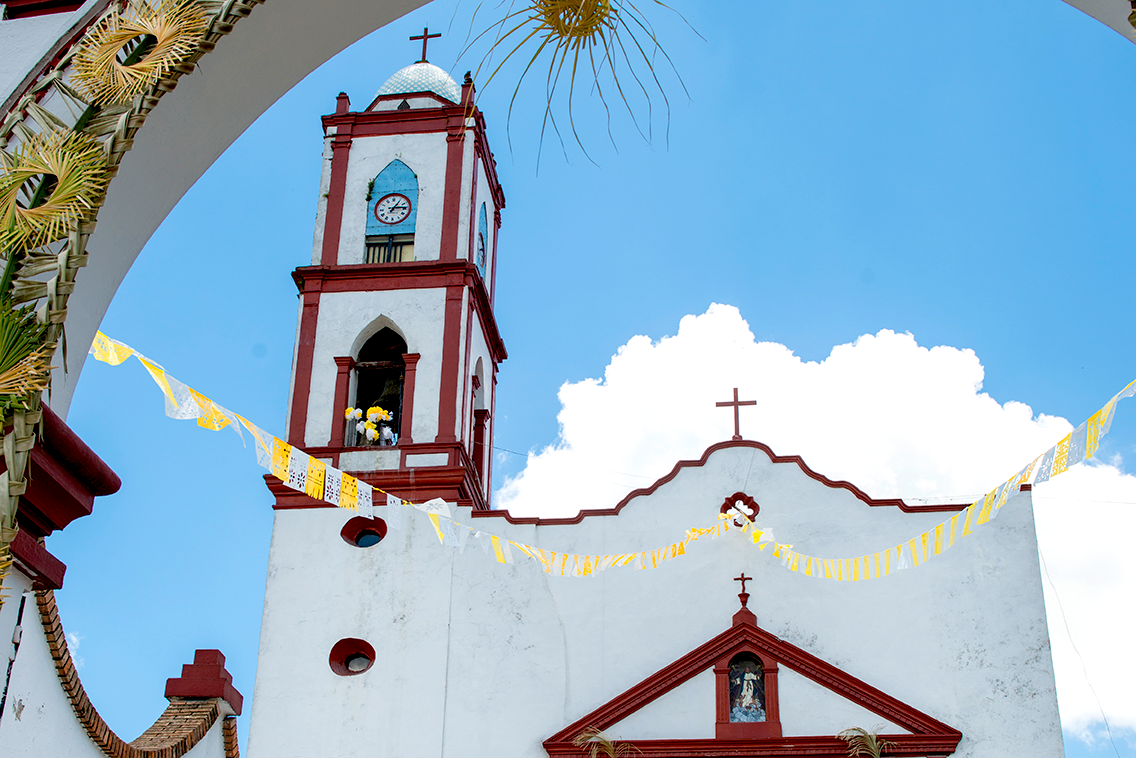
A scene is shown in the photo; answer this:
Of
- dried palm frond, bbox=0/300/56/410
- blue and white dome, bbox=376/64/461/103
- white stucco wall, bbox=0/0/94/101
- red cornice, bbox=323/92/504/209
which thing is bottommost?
dried palm frond, bbox=0/300/56/410

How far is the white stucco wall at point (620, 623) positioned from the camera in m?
11.6

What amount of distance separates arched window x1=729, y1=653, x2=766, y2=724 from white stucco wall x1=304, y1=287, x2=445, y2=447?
4.21 metres

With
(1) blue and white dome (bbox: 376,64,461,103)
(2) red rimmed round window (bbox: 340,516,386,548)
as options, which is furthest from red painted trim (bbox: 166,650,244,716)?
(1) blue and white dome (bbox: 376,64,461,103)

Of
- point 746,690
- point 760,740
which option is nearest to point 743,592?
point 746,690

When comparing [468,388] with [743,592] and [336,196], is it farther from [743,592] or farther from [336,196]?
[743,592]

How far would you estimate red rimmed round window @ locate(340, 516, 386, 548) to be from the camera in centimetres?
1303

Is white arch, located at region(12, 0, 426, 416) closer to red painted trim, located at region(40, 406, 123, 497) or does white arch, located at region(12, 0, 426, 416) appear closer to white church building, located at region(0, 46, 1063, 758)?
red painted trim, located at region(40, 406, 123, 497)

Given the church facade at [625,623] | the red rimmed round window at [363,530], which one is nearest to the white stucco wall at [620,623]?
the church facade at [625,623]

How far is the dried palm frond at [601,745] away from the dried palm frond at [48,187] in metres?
9.31

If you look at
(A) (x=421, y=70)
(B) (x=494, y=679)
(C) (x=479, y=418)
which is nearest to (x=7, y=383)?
(B) (x=494, y=679)

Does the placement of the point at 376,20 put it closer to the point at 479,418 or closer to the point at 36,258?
the point at 36,258

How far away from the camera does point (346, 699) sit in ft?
40.0

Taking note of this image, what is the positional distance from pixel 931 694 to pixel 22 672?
8.65 metres

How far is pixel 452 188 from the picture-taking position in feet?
49.9
